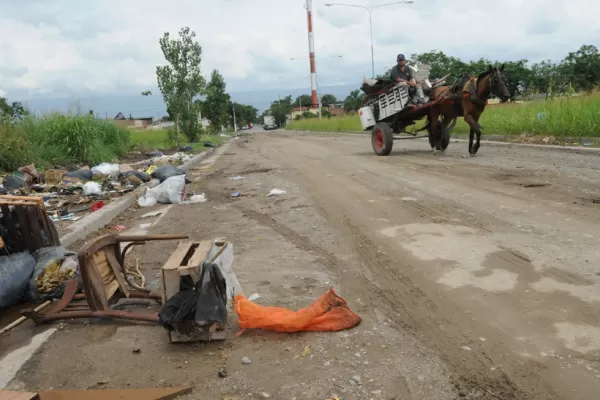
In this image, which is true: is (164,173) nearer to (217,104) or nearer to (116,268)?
(116,268)

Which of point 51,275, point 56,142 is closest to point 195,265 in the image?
point 51,275

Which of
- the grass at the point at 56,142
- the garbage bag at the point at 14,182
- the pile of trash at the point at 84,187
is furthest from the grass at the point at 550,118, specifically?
the garbage bag at the point at 14,182

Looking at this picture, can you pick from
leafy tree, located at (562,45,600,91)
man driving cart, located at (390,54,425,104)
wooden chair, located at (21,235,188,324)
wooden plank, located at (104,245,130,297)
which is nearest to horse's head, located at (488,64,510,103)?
man driving cart, located at (390,54,425,104)

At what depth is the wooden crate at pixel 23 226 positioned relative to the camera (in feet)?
14.9

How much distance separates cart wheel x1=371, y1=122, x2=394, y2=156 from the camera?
42.4ft

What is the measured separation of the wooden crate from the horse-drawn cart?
949cm

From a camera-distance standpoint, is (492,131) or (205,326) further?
(492,131)

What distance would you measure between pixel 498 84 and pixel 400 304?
8397mm

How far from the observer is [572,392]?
251 cm

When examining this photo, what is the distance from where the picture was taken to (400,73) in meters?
12.7

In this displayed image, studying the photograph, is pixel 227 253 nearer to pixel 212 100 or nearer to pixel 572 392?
pixel 572 392

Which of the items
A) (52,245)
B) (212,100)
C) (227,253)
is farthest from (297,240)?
(212,100)

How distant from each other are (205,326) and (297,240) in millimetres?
2513

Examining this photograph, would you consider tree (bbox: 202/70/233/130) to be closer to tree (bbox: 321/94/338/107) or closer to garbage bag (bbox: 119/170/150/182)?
garbage bag (bbox: 119/170/150/182)
